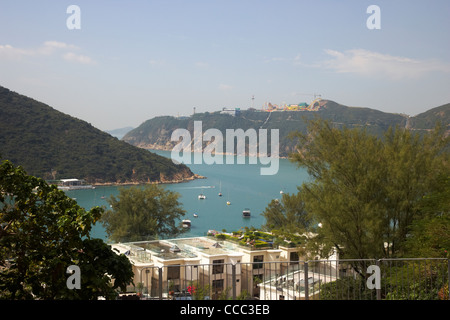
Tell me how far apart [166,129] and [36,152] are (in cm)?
8836

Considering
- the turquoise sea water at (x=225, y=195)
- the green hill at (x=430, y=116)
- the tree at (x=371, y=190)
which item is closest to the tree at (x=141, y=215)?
the turquoise sea water at (x=225, y=195)

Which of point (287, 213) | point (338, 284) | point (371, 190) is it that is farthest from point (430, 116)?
point (338, 284)

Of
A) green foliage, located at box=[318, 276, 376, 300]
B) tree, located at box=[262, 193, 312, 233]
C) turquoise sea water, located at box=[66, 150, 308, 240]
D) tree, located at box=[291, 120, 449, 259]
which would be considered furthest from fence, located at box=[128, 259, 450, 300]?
turquoise sea water, located at box=[66, 150, 308, 240]

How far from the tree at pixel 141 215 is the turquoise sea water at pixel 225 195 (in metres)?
3.98

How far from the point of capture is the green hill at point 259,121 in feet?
324

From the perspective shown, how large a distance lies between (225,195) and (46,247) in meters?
65.6

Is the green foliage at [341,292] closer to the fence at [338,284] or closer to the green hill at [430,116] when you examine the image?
the fence at [338,284]

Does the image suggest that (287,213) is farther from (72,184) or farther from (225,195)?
(225,195)

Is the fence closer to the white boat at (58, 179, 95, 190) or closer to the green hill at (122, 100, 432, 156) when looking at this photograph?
the white boat at (58, 179, 95, 190)

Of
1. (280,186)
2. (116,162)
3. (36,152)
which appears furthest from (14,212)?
(280,186)

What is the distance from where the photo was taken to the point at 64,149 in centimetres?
6091

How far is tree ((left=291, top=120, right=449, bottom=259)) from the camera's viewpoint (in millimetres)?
11812

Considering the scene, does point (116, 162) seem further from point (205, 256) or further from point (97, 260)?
point (97, 260)

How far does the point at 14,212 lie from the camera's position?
432 cm
